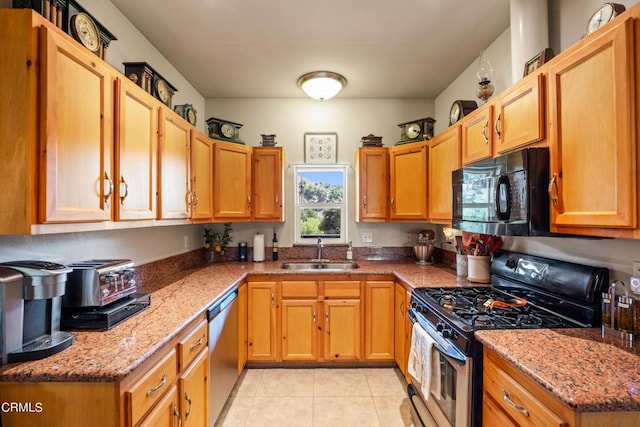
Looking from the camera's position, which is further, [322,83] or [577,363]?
[322,83]

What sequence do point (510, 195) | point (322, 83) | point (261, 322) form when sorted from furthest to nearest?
point (322, 83) < point (261, 322) < point (510, 195)

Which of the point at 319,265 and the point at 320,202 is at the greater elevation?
the point at 320,202

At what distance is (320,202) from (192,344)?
7.27 feet

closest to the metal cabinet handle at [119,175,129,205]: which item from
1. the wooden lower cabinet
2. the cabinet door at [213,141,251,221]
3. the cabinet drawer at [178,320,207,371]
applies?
the cabinet drawer at [178,320,207,371]

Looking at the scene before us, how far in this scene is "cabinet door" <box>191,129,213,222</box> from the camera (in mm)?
2463

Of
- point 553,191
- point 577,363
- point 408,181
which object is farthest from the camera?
point 408,181

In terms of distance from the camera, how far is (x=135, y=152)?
64.3 inches

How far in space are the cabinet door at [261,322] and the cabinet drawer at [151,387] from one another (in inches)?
51.2

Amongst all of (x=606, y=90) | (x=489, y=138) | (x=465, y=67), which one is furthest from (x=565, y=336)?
(x=465, y=67)

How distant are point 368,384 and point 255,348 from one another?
1037mm

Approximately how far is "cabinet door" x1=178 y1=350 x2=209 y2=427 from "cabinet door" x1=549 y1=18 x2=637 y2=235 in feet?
6.22

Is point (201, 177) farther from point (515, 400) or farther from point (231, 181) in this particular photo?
point (515, 400)

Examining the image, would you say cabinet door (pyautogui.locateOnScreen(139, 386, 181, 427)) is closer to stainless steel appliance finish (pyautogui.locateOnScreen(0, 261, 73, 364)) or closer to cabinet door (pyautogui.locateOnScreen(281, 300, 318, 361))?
stainless steel appliance finish (pyautogui.locateOnScreen(0, 261, 73, 364))

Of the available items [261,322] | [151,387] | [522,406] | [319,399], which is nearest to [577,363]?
[522,406]
